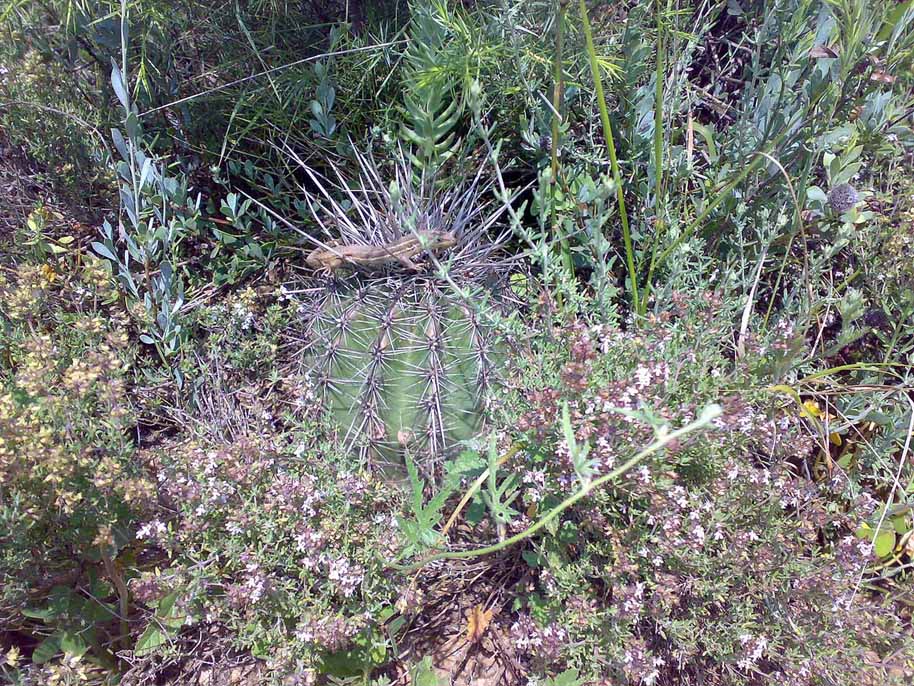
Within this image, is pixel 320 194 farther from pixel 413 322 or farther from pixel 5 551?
pixel 5 551

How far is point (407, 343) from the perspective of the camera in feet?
7.20

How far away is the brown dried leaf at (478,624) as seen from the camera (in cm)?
220

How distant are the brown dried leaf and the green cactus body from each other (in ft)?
1.90

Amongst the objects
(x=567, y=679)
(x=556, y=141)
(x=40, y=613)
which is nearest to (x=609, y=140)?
(x=556, y=141)

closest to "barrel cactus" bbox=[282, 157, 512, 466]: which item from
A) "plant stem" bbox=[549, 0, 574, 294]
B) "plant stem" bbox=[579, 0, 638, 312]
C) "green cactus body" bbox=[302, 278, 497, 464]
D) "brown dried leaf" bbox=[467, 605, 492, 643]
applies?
"green cactus body" bbox=[302, 278, 497, 464]

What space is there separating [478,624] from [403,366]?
920 millimetres

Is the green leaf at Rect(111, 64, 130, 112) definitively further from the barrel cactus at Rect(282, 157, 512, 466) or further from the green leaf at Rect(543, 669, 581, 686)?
the green leaf at Rect(543, 669, 581, 686)

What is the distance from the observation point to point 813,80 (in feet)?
7.37

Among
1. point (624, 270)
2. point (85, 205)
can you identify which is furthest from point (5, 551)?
point (624, 270)

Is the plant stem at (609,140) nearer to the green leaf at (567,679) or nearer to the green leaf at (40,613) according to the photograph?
the green leaf at (567,679)

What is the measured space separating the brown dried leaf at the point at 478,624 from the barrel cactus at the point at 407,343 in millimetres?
569

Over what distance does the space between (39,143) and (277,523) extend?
1985mm

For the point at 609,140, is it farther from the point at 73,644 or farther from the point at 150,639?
Result: the point at 73,644

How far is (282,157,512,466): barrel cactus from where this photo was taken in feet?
7.15
